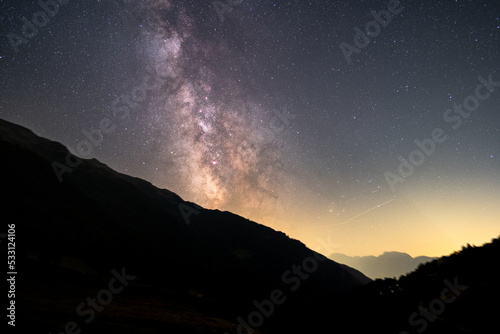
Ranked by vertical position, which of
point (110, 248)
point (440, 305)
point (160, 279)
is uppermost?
point (440, 305)

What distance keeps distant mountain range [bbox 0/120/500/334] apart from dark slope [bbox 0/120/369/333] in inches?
6.9

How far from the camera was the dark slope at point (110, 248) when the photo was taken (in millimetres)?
13344

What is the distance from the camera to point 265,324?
1468 cm

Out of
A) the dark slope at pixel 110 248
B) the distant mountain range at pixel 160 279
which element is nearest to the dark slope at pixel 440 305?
the distant mountain range at pixel 160 279

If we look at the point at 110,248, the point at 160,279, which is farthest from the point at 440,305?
the point at 110,248

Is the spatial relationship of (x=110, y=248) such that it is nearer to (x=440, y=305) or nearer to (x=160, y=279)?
(x=160, y=279)

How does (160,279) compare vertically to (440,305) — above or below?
below

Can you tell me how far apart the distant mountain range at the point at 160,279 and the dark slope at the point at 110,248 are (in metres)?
0.17

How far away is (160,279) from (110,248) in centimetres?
725

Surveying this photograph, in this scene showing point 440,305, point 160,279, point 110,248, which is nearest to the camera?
point 440,305

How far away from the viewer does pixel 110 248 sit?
27688 millimetres

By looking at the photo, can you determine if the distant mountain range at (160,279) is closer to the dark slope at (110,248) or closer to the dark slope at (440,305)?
the dark slope at (440,305)

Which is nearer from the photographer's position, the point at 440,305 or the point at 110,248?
the point at 440,305

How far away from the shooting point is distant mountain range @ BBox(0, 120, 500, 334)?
5.91 meters
